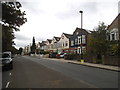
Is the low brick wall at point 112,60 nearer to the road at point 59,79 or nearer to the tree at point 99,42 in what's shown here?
the tree at point 99,42

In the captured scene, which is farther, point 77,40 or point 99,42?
point 77,40

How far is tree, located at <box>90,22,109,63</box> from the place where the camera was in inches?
1021

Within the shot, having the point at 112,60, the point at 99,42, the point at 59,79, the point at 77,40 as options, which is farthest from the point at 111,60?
the point at 77,40

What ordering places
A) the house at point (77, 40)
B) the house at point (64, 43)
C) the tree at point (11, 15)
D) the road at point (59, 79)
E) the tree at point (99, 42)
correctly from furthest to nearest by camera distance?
the house at point (64, 43) → the house at point (77, 40) → the tree at point (99, 42) → the tree at point (11, 15) → the road at point (59, 79)

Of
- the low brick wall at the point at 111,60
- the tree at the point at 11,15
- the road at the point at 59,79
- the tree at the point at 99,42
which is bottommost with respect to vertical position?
the road at the point at 59,79

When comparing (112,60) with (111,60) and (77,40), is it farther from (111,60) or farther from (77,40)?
(77,40)

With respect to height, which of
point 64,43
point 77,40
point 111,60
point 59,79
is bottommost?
point 59,79

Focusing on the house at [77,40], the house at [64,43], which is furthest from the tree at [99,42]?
the house at [64,43]

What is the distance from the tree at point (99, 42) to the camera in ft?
85.0

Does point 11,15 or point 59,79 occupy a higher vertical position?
point 11,15

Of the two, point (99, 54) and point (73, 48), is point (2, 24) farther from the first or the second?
point (73, 48)

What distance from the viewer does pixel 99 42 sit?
25.6 meters

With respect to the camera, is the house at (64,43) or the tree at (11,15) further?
the house at (64,43)

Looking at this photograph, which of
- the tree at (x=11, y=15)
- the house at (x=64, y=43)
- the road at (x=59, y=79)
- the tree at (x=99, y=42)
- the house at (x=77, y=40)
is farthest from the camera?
the house at (x=64, y=43)
